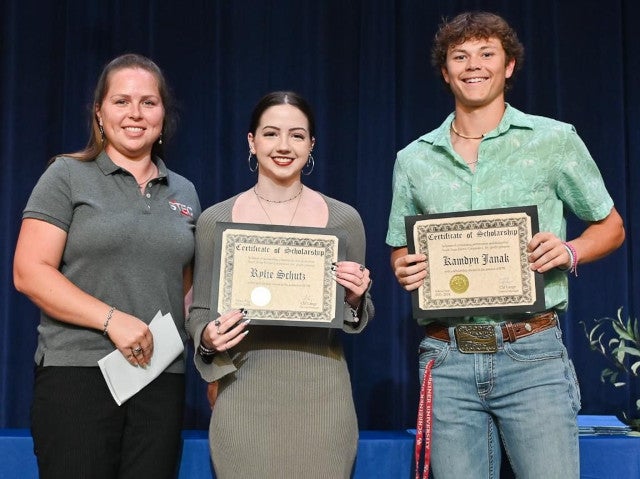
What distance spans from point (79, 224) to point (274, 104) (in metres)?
0.61

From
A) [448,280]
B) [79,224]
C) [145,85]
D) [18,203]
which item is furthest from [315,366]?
[18,203]

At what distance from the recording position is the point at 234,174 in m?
3.53

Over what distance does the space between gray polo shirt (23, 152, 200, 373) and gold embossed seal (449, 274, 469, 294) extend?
702 mm

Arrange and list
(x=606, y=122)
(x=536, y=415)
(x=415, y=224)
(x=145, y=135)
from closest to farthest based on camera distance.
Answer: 1. (x=536, y=415)
2. (x=415, y=224)
3. (x=145, y=135)
4. (x=606, y=122)

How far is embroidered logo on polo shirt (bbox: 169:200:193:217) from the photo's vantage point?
2143 mm

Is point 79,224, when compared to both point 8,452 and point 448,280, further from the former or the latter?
point 448,280

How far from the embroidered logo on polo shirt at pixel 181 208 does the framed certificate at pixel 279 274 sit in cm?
21

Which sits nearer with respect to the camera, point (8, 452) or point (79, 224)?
point (79, 224)

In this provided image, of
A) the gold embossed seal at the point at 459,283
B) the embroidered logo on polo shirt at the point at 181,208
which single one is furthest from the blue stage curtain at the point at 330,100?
the gold embossed seal at the point at 459,283

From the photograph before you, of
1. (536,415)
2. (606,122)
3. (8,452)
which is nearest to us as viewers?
(536,415)

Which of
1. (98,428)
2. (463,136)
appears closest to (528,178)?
(463,136)

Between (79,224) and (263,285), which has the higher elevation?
(79,224)

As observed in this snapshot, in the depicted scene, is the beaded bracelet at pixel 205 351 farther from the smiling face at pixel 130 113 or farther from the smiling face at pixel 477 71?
the smiling face at pixel 477 71

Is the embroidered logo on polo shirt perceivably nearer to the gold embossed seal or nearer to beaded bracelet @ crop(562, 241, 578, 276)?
the gold embossed seal
